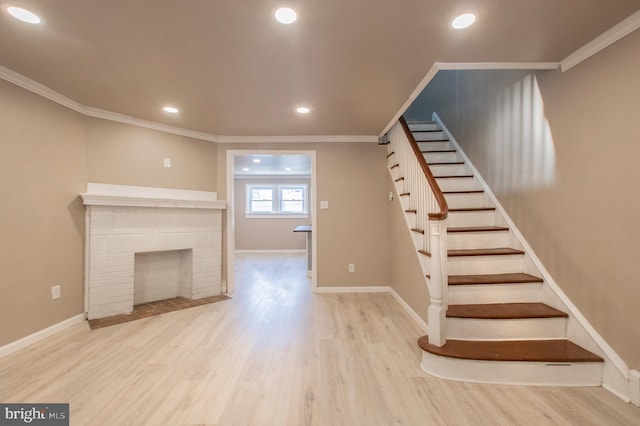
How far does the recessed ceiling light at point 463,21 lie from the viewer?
5.29 feet

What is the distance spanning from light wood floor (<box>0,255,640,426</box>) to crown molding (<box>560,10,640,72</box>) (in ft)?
7.30

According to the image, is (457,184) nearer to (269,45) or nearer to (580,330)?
(580,330)

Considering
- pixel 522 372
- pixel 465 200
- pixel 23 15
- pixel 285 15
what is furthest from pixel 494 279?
pixel 23 15

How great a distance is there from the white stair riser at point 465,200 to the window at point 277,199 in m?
5.31

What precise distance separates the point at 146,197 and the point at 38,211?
101 centimetres

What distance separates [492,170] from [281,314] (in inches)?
113

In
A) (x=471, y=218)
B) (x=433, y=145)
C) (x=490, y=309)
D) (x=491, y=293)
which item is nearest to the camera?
(x=490, y=309)

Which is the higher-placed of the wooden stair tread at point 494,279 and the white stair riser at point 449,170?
the white stair riser at point 449,170

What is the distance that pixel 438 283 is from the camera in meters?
2.11

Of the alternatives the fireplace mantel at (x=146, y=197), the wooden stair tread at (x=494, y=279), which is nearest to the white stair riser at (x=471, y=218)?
the wooden stair tread at (x=494, y=279)

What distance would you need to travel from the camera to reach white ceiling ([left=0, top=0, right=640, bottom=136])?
1558mm

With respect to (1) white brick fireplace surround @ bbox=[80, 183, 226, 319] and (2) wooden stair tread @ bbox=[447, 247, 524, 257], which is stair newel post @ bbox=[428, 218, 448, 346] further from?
(1) white brick fireplace surround @ bbox=[80, 183, 226, 319]

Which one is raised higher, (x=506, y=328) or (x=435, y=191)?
(x=435, y=191)

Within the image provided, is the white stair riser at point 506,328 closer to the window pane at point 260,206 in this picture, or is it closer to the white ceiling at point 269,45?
the white ceiling at point 269,45
